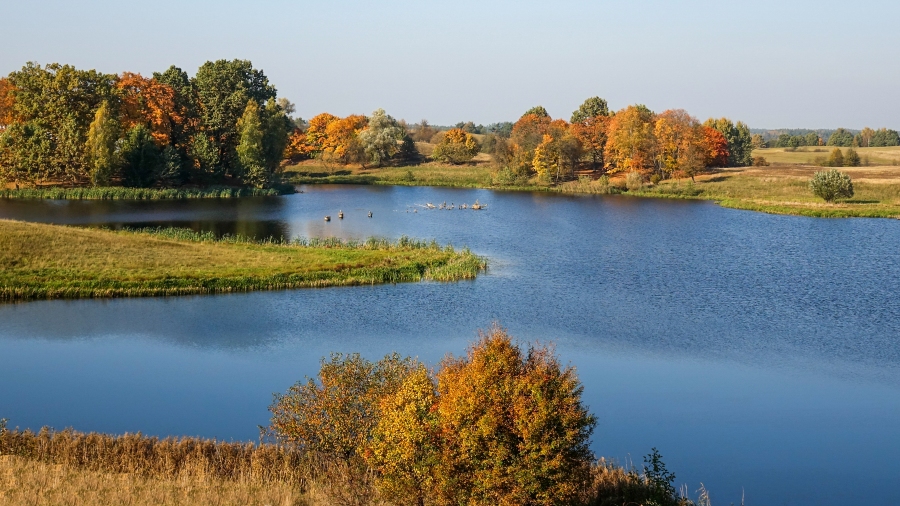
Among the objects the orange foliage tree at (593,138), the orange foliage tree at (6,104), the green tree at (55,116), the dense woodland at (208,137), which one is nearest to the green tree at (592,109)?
the dense woodland at (208,137)

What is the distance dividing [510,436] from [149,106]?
84.7 m

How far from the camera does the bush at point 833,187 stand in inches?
3187

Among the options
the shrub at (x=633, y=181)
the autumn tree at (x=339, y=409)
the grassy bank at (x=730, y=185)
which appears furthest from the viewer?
the shrub at (x=633, y=181)

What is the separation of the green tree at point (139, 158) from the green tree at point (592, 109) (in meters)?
67.8

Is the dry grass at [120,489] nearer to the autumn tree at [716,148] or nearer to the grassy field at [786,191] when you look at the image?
the grassy field at [786,191]

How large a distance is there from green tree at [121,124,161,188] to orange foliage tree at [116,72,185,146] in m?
2.84

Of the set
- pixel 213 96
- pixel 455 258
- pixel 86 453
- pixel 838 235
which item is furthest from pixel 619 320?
pixel 213 96

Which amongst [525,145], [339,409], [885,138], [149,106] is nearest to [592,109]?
[525,145]

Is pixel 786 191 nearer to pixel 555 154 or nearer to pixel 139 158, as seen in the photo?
pixel 555 154

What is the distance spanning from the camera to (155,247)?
46.7m

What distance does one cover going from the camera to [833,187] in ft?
265

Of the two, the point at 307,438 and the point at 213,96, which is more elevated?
the point at 213,96

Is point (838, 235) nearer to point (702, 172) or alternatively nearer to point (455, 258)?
point (455, 258)

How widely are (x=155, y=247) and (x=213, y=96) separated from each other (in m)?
52.6
